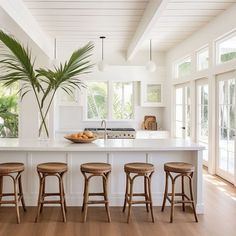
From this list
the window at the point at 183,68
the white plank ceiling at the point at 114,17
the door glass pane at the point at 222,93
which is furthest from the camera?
the window at the point at 183,68

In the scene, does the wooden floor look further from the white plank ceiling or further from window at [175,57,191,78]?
window at [175,57,191,78]

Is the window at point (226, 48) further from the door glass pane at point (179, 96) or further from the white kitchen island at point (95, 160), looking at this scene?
the door glass pane at point (179, 96)

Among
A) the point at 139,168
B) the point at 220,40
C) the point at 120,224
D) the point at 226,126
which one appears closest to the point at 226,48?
the point at 220,40

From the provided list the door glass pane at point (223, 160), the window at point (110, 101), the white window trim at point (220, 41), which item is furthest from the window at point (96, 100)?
the door glass pane at point (223, 160)

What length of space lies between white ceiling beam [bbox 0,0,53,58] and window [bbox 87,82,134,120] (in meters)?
2.11

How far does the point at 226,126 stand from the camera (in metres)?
5.26

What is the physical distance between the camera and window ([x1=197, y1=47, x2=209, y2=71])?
6.03 metres

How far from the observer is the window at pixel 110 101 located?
8344mm

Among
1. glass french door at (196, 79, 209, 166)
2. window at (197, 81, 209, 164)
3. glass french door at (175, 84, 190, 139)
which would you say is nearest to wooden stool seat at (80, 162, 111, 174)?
glass french door at (196, 79, 209, 166)

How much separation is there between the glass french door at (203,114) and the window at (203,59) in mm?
289

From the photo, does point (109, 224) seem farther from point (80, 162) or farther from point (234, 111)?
point (234, 111)

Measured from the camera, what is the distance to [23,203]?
3.70 meters

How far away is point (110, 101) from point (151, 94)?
1.13 meters

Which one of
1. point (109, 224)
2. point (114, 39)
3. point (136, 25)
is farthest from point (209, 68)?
point (109, 224)
